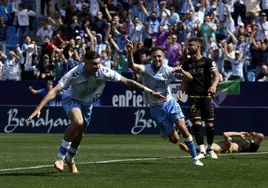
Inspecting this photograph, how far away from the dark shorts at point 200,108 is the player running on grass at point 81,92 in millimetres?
3908

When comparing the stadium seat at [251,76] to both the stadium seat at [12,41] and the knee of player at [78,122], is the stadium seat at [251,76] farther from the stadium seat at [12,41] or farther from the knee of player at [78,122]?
the knee of player at [78,122]

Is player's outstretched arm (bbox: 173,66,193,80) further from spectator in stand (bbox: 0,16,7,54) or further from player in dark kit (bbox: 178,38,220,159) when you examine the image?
spectator in stand (bbox: 0,16,7,54)

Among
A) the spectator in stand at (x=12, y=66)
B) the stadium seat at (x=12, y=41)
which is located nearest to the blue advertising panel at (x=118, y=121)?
the spectator in stand at (x=12, y=66)

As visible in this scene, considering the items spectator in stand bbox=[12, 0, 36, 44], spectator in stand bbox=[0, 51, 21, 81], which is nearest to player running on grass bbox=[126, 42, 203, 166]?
spectator in stand bbox=[0, 51, 21, 81]

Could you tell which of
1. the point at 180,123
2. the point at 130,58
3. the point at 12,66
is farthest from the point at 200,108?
the point at 12,66

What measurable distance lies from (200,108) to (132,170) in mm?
3655

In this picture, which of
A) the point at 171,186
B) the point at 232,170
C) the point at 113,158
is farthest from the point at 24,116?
the point at 171,186

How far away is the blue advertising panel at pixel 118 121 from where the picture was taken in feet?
97.8

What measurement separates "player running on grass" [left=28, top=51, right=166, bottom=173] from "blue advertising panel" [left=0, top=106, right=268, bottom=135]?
14987 millimetres

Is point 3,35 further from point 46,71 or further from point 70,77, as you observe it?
point 70,77

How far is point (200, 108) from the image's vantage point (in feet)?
62.4

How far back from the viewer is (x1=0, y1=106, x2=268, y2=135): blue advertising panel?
29.8 m

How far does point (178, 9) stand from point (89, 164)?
19.7 m

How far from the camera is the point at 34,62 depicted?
3559 centimetres
